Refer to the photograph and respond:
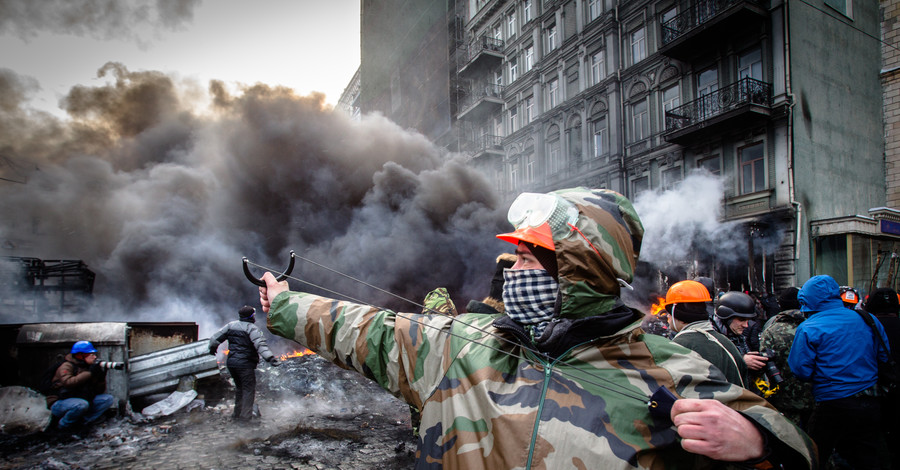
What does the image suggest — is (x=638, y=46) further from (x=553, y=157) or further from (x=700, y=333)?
(x=700, y=333)

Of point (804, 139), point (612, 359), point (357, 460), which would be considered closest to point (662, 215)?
point (804, 139)

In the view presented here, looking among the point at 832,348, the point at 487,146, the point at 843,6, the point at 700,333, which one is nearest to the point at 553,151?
the point at 487,146

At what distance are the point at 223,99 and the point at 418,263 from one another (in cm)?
943

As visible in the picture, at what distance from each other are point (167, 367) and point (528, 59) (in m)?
16.8

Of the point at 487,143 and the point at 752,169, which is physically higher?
the point at 487,143

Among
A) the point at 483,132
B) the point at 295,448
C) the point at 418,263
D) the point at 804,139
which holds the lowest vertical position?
the point at 295,448

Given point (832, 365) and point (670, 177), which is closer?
point (832, 365)

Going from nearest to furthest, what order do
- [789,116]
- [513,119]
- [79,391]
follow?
[79,391]
[789,116]
[513,119]

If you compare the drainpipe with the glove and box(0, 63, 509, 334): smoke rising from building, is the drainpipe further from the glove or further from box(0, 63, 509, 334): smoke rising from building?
the glove

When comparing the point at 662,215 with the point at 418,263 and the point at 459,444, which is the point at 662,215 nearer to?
the point at 418,263

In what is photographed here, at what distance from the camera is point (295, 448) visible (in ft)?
17.7

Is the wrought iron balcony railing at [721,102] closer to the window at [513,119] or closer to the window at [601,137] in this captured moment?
the window at [601,137]

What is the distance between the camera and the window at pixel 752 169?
447 inches

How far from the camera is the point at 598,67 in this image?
15.3 metres
